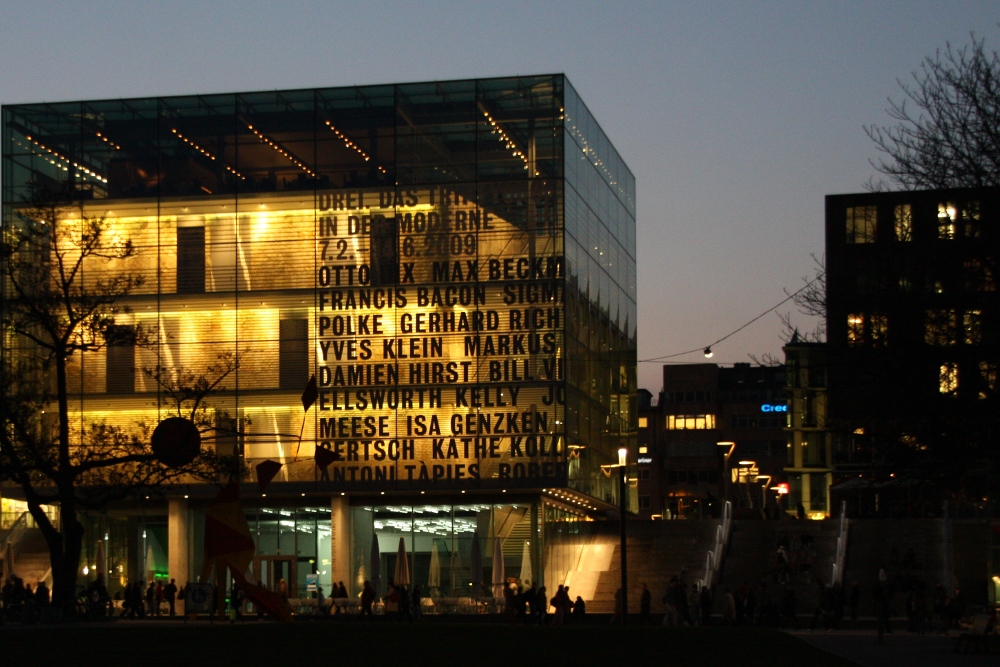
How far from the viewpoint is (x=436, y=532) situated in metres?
62.2

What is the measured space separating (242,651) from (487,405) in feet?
115

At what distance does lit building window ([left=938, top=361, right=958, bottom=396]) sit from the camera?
27.8 m

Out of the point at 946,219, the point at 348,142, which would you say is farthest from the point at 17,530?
the point at 946,219

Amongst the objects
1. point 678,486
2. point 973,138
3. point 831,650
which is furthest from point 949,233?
point 678,486

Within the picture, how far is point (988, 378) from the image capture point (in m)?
28.4

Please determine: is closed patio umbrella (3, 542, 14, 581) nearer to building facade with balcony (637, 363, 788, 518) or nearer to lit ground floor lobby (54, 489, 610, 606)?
lit ground floor lobby (54, 489, 610, 606)

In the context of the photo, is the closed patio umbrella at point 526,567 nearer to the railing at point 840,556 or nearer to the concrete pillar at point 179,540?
the railing at point 840,556

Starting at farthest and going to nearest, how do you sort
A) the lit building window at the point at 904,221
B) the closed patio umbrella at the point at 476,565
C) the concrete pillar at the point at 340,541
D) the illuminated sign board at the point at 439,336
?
the concrete pillar at the point at 340,541 < the illuminated sign board at the point at 439,336 < the closed patio umbrella at the point at 476,565 < the lit building window at the point at 904,221

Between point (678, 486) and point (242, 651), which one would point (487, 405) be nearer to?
point (242, 651)

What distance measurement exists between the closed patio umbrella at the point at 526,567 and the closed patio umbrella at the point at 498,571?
70.2 inches

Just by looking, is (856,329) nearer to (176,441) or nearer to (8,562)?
(176,441)

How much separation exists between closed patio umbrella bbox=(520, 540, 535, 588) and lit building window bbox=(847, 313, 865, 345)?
3263 cm

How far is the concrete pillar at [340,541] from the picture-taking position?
6138 cm

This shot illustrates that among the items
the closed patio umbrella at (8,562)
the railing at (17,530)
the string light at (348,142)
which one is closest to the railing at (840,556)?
the string light at (348,142)
